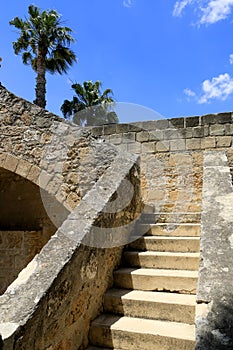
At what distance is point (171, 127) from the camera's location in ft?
17.9

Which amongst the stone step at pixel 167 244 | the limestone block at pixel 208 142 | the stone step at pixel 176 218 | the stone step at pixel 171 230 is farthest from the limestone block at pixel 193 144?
the stone step at pixel 167 244

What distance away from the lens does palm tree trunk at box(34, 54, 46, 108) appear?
15227 mm

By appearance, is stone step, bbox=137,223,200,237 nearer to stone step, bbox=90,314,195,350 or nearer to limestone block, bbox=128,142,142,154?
stone step, bbox=90,314,195,350

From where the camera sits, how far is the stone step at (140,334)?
7.06 ft

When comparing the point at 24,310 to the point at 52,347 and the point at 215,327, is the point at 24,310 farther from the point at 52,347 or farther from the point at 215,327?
the point at 215,327

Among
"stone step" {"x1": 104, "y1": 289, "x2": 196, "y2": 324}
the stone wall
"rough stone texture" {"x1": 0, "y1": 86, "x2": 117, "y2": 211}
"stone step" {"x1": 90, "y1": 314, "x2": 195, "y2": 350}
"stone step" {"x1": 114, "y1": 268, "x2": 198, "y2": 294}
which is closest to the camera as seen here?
the stone wall

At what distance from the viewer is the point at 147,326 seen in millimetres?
2342

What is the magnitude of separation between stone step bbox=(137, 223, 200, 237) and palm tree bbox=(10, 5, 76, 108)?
1297 centimetres

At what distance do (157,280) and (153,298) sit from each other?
0.22 metres

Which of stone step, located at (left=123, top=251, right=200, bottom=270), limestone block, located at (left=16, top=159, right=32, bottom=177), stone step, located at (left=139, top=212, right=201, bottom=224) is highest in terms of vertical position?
limestone block, located at (left=16, top=159, right=32, bottom=177)

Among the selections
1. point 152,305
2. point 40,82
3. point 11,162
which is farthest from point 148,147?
point 40,82

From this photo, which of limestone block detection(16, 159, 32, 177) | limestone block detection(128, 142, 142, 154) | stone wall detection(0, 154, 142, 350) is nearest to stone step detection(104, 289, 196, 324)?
stone wall detection(0, 154, 142, 350)

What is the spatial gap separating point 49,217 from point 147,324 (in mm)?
4913

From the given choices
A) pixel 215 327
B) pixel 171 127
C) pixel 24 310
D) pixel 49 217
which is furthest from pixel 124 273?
pixel 49 217
